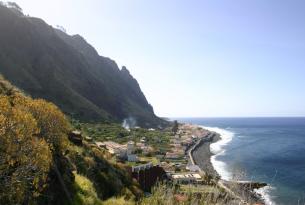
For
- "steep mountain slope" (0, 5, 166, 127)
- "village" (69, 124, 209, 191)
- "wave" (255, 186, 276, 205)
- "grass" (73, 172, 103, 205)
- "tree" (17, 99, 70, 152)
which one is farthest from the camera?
"steep mountain slope" (0, 5, 166, 127)

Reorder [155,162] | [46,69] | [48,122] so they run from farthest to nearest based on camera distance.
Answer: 1. [46,69]
2. [155,162]
3. [48,122]

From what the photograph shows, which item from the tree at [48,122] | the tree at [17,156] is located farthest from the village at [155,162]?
the tree at [48,122]

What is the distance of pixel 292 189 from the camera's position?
A: 199ft

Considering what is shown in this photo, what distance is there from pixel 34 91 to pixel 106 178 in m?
80.3

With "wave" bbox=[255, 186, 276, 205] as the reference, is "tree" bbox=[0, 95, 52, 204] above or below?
above

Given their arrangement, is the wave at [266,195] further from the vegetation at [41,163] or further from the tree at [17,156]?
the tree at [17,156]

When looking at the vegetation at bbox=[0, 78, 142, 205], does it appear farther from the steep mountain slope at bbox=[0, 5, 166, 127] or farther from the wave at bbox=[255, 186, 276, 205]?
the steep mountain slope at bbox=[0, 5, 166, 127]

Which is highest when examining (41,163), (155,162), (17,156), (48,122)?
(48,122)

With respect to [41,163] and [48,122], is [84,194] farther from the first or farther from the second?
[41,163]

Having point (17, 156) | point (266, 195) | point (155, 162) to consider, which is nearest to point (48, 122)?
point (17, 156)

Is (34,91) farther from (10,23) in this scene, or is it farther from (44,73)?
(10,23)

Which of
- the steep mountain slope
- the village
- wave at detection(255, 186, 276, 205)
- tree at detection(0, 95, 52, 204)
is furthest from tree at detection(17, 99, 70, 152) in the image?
the steep mountain slope

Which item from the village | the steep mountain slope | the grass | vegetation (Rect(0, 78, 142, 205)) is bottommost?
the village

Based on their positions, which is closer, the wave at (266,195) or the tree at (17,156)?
the tree at (17,156)
